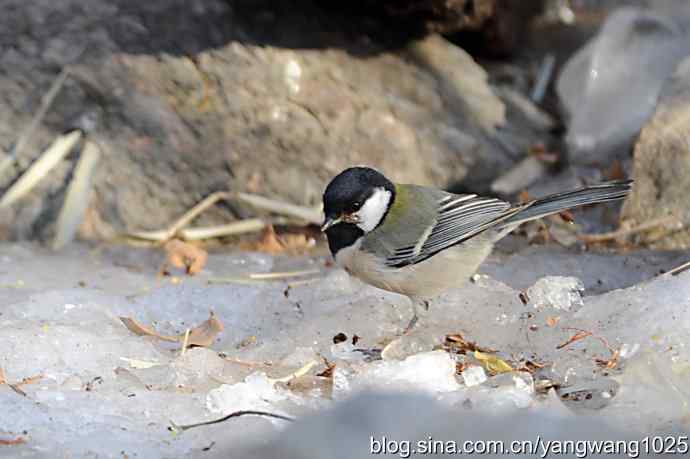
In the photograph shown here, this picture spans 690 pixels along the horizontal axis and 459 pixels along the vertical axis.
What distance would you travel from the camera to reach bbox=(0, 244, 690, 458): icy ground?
283 cm

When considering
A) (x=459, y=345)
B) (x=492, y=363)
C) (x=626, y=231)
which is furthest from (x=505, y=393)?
(x=626, y=231)

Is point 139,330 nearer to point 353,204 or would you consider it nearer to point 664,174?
point 353,204

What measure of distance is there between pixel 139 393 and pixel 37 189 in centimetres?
228

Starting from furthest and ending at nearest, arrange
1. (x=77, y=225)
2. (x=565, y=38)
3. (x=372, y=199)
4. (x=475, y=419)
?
1. (x=565, y=38)
2. (x=77, y=225)
3. (x=372, y=199)
4. (x=475, y=419)

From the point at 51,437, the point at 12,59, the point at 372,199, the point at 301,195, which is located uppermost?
the point at 12,59

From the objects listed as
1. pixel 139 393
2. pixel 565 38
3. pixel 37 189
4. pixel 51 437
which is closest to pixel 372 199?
pixel 139 393

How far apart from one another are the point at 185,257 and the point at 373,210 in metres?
1.25

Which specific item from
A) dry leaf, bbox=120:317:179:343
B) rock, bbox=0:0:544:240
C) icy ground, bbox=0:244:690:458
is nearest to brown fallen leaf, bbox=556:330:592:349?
icy ground, bbox=0:244:690:458

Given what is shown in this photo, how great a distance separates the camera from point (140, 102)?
5.25 metres

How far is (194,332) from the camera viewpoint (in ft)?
12.7

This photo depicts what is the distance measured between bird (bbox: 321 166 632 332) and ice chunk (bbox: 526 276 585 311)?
27 centimetres

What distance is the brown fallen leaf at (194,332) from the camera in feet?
12.5

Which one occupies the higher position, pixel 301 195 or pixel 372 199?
pixel 301 195

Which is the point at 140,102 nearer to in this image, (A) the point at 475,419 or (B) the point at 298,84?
(B) the point at 298,84
